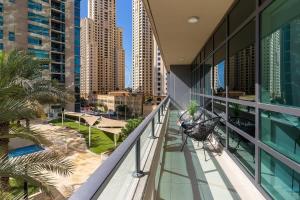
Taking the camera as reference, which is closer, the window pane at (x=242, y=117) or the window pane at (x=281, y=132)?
the window pane at (x=281, y=132)

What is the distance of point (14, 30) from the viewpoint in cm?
3681

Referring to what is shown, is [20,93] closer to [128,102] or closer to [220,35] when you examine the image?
[220,35]

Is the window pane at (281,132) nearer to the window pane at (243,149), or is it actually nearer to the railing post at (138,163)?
the window pane at (243,149)

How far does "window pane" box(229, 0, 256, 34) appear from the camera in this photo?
11.4 ft

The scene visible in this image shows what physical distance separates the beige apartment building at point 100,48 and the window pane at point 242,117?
260 feet

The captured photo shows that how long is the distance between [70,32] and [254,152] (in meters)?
46.9

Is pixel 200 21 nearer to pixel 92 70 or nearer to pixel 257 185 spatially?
pixel 257 185

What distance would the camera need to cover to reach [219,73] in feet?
19.3

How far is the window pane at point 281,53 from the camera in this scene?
7.51 feet

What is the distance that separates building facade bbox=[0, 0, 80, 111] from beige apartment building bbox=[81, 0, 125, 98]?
35369 millimetres

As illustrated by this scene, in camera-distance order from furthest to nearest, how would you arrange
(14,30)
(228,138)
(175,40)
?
(14,30) → (175,40) → (228,138)

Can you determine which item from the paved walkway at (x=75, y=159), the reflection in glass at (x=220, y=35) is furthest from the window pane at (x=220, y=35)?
the paved walkway at (x=75, y=159)

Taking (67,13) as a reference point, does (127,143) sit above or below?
below

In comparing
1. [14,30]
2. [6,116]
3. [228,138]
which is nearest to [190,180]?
[228,138]
